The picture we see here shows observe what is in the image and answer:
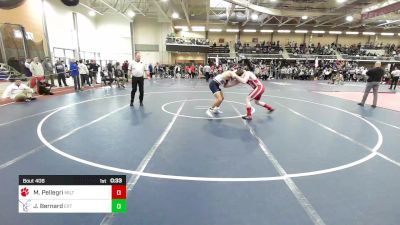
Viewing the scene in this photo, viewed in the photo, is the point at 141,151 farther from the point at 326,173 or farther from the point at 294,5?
the point at 294,5

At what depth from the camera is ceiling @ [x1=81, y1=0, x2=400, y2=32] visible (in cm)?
2061

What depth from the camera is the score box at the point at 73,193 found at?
1.87m

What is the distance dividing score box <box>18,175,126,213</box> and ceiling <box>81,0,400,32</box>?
1793 cm

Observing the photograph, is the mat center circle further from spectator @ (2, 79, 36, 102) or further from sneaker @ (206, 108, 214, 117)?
spectator @ (2, 79, 36, 102)

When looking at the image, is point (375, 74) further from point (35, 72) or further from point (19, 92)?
point (35, 72)

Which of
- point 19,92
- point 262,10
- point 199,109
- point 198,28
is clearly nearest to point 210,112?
point 199,109

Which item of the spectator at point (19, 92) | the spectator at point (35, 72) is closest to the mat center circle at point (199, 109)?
the spectator at point (19, 92)

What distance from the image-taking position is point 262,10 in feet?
67.7

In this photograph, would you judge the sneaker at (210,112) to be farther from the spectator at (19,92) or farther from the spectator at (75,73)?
the spectator at (75,73)

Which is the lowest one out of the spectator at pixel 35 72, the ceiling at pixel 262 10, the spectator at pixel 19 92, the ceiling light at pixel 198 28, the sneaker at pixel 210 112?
the sneaker at pixel 210 112

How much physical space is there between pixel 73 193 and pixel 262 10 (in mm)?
21773

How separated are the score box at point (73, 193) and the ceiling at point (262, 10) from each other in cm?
1793

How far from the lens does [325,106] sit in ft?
29.0

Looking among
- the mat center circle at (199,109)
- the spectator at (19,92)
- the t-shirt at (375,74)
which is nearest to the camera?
the mat center circle at (199,109)
